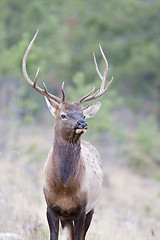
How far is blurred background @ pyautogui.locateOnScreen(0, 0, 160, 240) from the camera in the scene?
16719 mm

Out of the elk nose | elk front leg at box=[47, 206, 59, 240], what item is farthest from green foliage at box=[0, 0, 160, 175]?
the elk nose

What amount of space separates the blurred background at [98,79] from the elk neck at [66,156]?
8766mm

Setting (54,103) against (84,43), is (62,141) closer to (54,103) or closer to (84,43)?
(54,103)

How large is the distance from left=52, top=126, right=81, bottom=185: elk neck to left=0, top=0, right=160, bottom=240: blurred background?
877 cm

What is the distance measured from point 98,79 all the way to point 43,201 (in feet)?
40.1

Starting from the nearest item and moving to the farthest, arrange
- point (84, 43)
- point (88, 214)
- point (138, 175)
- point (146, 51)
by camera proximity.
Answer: point (88, 214) < point (138, 175) < point (146, 51) < point (84, 43)

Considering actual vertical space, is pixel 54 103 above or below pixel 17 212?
above

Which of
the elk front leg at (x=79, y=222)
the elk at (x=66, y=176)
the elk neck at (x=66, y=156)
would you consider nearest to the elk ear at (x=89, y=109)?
the elk at (x=66, y=176)

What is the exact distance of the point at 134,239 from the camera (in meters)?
7.79

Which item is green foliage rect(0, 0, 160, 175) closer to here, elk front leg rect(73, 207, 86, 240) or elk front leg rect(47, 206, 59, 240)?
elk front leg rect(73, 207, 86, 240)

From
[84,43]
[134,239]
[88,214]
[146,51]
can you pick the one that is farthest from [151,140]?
[88,214]

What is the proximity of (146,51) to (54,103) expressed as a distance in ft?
56.8

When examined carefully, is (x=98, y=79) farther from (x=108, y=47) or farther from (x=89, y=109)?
(x=89, y=109)

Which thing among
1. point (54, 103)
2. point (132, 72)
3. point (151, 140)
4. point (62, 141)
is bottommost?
point (151, 140)
